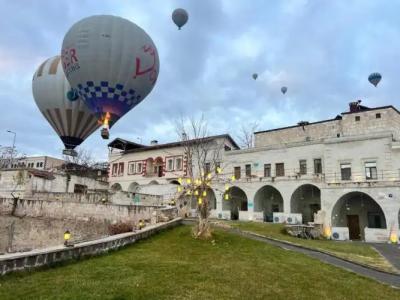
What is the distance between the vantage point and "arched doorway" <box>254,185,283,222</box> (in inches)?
1367

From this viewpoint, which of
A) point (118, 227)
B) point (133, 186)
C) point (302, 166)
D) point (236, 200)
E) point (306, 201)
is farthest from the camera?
point (133, 186)

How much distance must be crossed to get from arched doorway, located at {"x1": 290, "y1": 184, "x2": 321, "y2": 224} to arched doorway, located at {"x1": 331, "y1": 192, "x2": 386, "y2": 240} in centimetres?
312

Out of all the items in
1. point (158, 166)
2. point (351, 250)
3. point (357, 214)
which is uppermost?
point (158, 166)

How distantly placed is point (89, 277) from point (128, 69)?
559 inches

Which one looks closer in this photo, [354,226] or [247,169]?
[354,226]

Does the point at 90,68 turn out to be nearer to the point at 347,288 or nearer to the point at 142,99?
the point at 142,99

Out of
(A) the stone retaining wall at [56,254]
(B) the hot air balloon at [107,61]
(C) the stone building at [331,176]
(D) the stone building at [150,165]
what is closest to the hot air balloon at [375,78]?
(C) the stone building at [331,176]

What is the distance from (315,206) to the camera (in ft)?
108

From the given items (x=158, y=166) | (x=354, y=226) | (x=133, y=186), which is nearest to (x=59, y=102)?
(x=158, y=166)

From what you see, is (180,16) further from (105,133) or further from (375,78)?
(375,78)

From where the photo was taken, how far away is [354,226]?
29641mm

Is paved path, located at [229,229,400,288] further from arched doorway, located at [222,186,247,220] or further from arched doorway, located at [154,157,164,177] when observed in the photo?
arched doorway, located at [154,157,164,177]

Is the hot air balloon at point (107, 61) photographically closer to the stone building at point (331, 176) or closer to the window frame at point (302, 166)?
the stone building at point (331, 176)

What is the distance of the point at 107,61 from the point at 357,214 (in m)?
24.5
